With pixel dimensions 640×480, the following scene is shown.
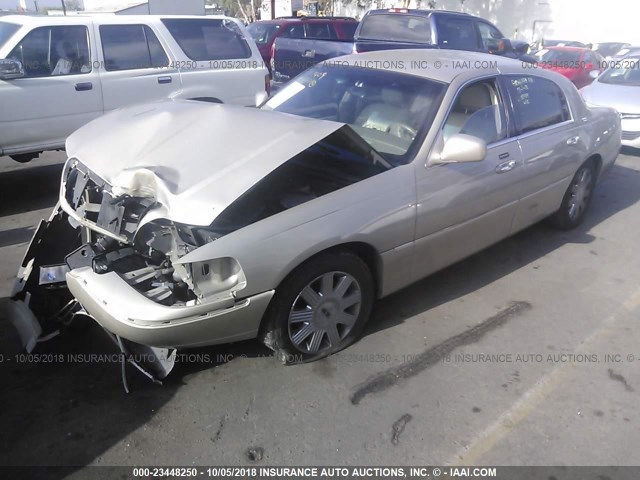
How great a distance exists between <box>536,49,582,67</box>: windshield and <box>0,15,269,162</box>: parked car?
10.5 meters

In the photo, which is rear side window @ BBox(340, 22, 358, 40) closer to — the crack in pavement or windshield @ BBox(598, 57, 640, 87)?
windshield @ BBox(598, 57, 640, 87)

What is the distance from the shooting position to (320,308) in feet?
10.0

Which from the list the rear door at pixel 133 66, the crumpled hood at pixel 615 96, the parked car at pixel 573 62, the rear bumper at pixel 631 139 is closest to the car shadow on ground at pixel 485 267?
the rear bumper at pixel 631 139

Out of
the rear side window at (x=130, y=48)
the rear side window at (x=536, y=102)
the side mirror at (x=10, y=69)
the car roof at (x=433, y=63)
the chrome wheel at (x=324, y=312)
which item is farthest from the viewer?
the rear side window at (x=130, y=48)

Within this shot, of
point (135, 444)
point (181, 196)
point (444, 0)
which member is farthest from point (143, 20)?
point (444, 0)

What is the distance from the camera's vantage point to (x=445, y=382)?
309cm

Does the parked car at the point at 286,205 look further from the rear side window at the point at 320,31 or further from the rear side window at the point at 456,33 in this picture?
the rear side window at the point at 320,31

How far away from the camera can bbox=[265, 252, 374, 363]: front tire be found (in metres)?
2.88

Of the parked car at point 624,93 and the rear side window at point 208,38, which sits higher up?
the rear side window at point 208,38

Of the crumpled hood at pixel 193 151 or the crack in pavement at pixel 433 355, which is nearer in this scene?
the crumpled hood at pixel 193 151

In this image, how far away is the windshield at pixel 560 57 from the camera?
14.1 metres

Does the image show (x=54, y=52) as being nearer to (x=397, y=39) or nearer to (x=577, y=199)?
(x=577, y=199)

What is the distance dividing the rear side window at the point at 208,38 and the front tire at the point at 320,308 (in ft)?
15.5

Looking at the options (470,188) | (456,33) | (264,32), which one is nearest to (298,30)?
(264,32)
